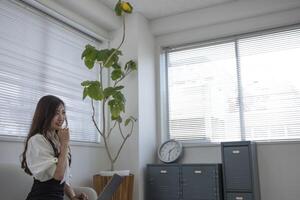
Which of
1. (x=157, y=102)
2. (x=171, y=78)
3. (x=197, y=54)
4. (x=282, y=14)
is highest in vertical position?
(x=282, y=14)

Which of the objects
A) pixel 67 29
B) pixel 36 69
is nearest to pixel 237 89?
pixel 67 29

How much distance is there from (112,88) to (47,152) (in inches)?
68.0

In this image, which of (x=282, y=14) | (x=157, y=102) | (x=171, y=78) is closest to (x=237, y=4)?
(x=282, y=14)

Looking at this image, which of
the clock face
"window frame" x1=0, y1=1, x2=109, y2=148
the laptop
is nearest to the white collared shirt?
the laptop

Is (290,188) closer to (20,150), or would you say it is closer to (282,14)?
(282,14)

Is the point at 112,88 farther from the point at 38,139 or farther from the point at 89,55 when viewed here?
the point at 38,139

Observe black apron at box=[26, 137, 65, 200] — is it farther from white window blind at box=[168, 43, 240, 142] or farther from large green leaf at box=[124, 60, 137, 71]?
white window blind at box=[168, 43, 240, 142]

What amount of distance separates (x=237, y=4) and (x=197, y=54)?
0.82 metres

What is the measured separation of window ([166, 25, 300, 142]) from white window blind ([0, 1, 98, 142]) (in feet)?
4.03

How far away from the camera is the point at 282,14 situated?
3.98 metres

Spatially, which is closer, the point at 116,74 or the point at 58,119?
the point at 58,119

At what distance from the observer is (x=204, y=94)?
4.39 metres

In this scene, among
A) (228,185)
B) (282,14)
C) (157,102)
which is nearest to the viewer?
(228,185)

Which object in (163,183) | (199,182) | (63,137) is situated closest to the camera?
(63,137)
